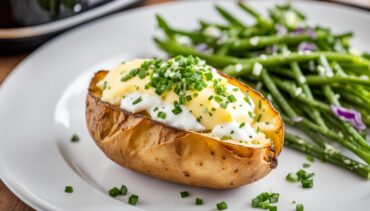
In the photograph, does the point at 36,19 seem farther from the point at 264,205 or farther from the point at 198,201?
the point at 264,205

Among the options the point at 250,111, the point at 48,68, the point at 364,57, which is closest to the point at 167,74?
the point at 250,111

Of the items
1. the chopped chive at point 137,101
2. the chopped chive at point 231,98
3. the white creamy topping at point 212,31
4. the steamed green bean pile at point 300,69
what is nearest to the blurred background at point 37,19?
the steamed green bean pile at point 300,69

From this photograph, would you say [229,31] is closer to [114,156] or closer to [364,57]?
[364,57]

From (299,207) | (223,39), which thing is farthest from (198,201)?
(223,39)

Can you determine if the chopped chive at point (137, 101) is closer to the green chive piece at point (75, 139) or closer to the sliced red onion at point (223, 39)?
the green chive piece at point (75, 139)

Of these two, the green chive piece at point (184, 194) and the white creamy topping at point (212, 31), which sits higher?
the green chive piece at point (184, 194)

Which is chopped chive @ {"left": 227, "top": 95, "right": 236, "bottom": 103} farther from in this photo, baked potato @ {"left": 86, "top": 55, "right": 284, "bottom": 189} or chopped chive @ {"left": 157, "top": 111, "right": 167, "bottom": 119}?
chopped chive @ {"left": 157, "top": 111, "right": 167, "bottom": 119}

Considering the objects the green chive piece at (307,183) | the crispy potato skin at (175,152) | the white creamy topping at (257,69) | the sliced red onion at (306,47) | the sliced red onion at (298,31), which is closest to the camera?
the crispy potato skin at (175,152)
